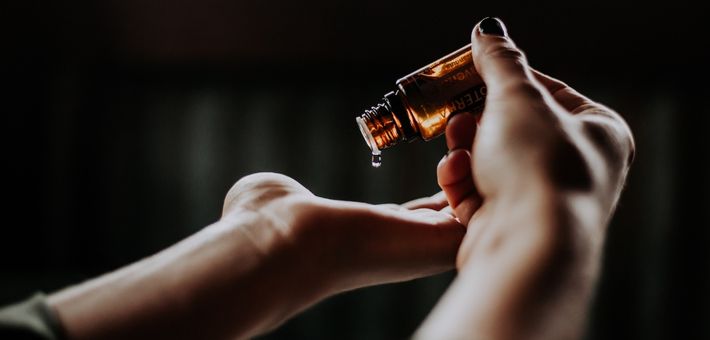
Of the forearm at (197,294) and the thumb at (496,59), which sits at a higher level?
Result: the thumb at (496,59)

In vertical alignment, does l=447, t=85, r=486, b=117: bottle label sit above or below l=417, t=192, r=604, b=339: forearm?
above

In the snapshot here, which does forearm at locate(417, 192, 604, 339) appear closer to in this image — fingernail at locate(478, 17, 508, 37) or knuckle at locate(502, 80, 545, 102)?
knuckle at locate(502, 80, 545, 102)

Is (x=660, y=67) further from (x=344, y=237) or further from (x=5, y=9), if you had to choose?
(x=5, y=9)

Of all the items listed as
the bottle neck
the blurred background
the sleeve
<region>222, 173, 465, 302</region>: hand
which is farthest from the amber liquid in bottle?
the blurred background

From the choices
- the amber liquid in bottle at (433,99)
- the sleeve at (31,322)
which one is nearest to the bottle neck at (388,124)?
the amber liquid in bottle at (433,99)

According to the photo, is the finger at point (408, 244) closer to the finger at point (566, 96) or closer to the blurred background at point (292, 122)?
the finger at point (566, 96)

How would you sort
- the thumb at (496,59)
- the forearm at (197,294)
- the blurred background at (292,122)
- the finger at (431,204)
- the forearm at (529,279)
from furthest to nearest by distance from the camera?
1. the blurred background at (292,122)
2. the finger at (431,204)
3. the thumb at (496,59)
4. the forearm at (197,294)
5. the forearm at (529,279)

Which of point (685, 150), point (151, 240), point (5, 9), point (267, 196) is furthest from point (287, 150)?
point (267, 196)
